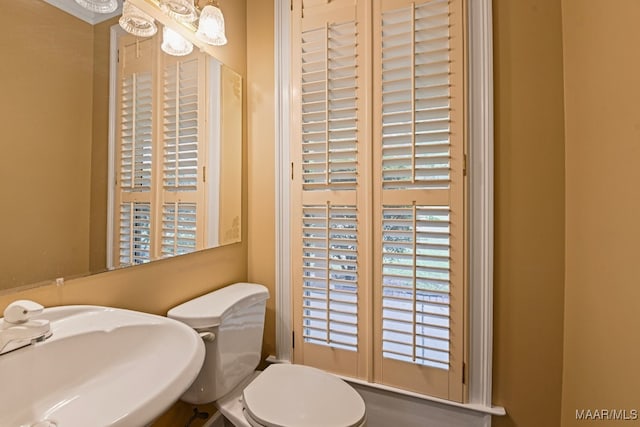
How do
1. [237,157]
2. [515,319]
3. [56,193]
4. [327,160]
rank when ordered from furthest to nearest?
1. [237,157]
2. [327,160]
3. [515,319]
4. [56,193]

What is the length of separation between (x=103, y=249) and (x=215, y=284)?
0.59m

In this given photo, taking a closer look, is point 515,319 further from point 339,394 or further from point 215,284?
point 215,284

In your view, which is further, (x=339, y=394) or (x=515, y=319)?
(x=515, y=319)

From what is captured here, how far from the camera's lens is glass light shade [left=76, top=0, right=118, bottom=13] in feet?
2.91

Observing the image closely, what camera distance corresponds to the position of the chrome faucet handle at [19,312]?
66cm

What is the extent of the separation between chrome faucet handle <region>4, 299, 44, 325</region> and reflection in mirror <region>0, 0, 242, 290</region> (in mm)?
114

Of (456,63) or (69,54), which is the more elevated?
(456,63)

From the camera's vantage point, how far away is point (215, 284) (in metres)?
1.45

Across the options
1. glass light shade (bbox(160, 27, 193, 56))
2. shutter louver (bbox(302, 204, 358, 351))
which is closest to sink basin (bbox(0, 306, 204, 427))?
shutter louver (bbox(302, 204, 358, 351))

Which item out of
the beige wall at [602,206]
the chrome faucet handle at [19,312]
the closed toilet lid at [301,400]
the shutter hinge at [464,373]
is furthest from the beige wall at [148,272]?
the beige wall at [602,206]

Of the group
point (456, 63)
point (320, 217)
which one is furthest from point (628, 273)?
point (320, 217)

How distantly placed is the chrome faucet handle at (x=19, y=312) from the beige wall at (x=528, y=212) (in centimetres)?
150

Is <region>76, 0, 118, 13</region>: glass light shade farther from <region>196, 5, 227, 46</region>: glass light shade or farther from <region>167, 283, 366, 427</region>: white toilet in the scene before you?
<region>167, 283, 366, 427</region>: white toilet

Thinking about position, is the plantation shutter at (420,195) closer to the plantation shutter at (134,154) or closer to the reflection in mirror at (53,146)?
the plantation shutter at (134,154)
